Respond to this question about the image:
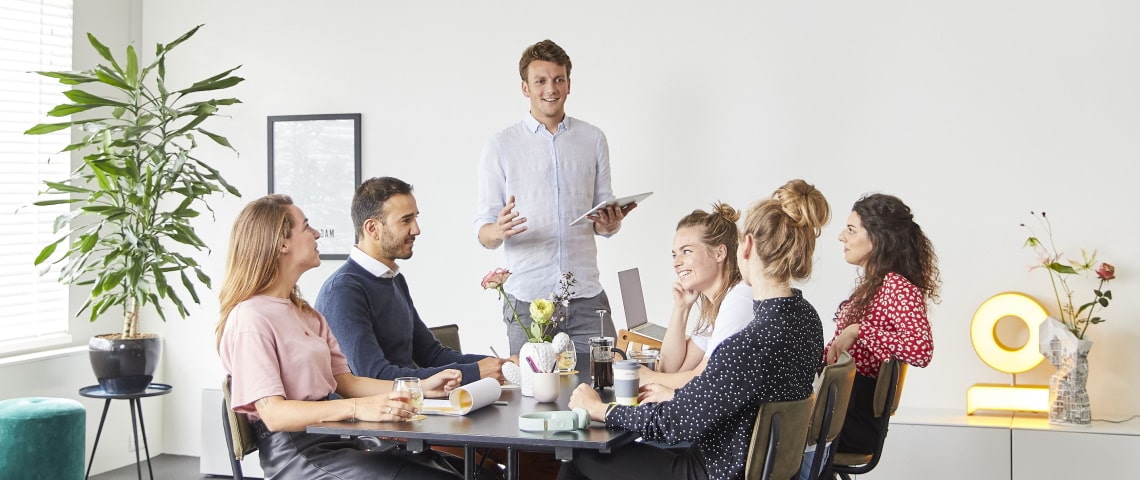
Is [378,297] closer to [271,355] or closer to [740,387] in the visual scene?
[271,355]

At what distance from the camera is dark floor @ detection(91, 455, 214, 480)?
18.0ft

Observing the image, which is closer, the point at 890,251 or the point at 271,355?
the point at 271,355

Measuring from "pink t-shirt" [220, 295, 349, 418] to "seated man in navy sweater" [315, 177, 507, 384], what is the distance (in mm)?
257

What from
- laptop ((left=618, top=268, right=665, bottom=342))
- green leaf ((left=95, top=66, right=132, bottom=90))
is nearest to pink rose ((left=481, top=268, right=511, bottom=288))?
laptop ((left=618, top=268, right=665, bottom=342))

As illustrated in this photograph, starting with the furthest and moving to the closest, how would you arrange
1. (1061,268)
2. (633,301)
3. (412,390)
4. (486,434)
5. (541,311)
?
1. (1061,268)
2. (633,301)
3. (541,311)
4. (412,390)
5. (486,434)

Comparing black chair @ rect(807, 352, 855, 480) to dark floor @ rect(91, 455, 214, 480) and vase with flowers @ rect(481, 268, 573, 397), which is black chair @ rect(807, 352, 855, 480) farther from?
dark floor @ rect(91, 455, 214, 480)

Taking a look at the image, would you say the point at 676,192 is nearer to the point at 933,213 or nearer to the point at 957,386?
the point at 933,213

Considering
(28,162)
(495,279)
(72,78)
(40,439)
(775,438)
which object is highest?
(72,78)

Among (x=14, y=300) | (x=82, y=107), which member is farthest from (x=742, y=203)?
(x=14, y=300)

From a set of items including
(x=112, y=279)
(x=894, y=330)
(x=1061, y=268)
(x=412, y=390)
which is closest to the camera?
(x=412, y=390)

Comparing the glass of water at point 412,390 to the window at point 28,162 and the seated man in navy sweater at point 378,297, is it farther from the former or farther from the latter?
the window at point 28,162

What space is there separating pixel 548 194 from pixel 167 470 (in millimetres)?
A: 2893

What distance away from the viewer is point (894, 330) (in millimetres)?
3400

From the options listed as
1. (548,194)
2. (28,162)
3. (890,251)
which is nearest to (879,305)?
(890,251)
